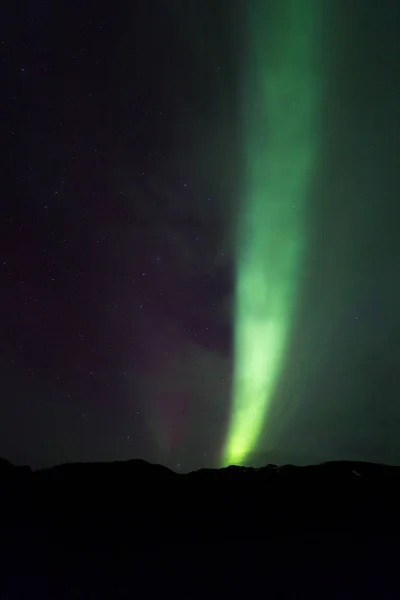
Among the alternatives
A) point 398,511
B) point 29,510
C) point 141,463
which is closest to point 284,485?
point 398,511

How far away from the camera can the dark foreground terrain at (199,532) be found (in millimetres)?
23141

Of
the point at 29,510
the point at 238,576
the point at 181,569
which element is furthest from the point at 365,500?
the point at 29,510

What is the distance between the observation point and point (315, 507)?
85.1 feet

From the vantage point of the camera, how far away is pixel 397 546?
80.7 feet

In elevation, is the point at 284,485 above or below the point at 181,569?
above

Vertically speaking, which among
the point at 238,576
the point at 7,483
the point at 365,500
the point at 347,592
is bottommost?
the point at 347,592

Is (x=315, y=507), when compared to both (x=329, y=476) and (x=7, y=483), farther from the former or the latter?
(x=7, y=483)

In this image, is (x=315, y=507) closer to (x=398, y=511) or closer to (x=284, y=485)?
(x=284, y=485)

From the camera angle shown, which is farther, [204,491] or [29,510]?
[204,491]

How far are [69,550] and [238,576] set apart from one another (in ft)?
27.6

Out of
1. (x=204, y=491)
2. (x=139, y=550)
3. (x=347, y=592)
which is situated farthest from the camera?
(x=204, y=491)

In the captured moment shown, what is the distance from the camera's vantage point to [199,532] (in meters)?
25.4

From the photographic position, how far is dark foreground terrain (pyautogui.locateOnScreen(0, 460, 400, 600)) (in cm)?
2314

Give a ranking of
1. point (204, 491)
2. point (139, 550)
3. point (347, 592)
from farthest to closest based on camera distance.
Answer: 1. point (204, 491)
2. point (139, 550)
3. point (347, 592)
